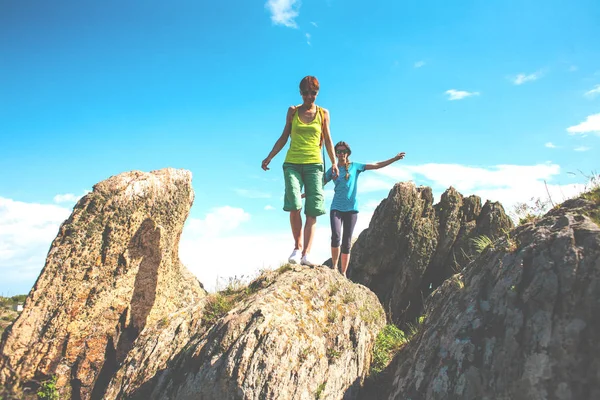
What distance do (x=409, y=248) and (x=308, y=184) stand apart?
11.6m

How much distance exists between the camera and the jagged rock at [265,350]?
19.8ft

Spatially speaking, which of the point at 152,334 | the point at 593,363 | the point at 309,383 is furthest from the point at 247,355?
the point at 593,363

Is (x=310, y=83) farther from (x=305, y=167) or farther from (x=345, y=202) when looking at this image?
(x=345, y=202)

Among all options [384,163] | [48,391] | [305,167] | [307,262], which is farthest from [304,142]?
[48,391]

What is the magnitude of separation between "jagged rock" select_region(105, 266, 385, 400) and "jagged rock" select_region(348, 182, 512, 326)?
36.3 feet

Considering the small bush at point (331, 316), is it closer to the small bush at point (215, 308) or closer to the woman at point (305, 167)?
the woman at point (305, 167)

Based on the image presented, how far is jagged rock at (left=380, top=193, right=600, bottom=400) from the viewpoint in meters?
4.14

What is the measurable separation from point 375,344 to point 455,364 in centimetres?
349

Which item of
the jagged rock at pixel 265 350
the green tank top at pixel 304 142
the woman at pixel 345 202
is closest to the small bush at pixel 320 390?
the jagged rock at pixel 265 350

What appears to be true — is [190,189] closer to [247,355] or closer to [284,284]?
[284,284]

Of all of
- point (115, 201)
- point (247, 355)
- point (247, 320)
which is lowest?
point (247, 355)

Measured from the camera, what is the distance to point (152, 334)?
7.83m

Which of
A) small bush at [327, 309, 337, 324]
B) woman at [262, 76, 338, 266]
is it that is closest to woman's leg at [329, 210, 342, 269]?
woman at [262, 76, 338, 266]

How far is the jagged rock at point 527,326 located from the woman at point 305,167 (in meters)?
3.77
